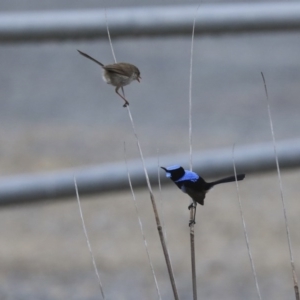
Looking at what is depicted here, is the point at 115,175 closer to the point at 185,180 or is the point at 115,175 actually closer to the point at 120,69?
the point at 120,69

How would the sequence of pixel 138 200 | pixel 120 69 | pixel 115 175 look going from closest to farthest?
pixel 120 69 < pixel 115 175 < pixel 138 200

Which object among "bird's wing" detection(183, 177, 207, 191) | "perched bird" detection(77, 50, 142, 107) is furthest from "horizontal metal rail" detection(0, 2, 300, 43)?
"bird's wing" detection(183, 177, 207, 191)

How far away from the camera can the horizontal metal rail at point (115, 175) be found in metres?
1.19

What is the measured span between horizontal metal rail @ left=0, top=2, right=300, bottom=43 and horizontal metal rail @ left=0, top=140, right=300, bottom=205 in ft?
0.65

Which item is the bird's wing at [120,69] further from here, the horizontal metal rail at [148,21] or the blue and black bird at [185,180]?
the horizontal metal rail at [148,21]

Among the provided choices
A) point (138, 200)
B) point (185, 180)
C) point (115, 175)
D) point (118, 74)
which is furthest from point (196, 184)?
point (138, 200)

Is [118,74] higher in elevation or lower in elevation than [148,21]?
lower

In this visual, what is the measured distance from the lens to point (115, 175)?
1.20 meters

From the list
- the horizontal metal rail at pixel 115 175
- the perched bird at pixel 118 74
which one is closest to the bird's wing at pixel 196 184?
the perched bird at pixel 118 74

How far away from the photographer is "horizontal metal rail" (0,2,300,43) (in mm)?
1192

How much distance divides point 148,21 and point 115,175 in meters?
0.25

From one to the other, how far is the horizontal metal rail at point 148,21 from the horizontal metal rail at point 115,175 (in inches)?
7.8

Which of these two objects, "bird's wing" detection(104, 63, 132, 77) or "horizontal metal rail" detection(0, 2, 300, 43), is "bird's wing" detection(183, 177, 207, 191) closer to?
"bird's wing" detection(104, 63, 132, 77)

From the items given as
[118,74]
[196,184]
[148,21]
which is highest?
Answer: [148,21]
